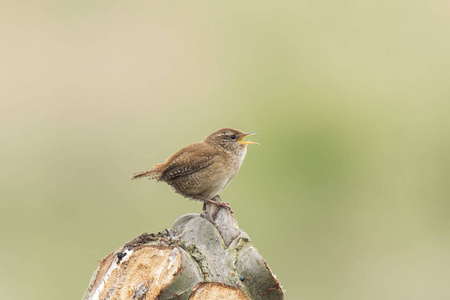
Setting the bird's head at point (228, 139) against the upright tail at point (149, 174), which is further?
the bird's head at point (228, 139)

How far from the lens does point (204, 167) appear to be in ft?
11.4

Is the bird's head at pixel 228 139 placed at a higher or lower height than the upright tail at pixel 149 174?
higher

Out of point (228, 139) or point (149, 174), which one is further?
point (228, 139)

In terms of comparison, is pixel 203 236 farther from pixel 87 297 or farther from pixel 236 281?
pixel 87 297

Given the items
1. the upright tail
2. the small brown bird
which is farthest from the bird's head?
the upright tail

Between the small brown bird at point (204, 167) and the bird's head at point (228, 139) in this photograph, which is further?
the bird's head at point (228, 139)

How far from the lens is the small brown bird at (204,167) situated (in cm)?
335

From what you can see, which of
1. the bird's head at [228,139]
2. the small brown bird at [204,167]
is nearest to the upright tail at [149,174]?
the small brown bird at [204,167]

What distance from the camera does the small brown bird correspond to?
335 centimetres

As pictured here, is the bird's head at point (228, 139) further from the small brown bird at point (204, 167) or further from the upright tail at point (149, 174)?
the upright tail at point (149, 174)

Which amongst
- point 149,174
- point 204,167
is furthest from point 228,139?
point 149,174

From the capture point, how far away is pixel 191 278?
5.79 ft

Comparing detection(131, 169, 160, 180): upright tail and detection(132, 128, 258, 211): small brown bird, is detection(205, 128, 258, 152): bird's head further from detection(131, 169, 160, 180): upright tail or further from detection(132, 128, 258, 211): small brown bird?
detection(131, 169, 160, 180): upright tail

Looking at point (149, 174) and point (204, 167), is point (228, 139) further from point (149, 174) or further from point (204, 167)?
point (149, 174)
